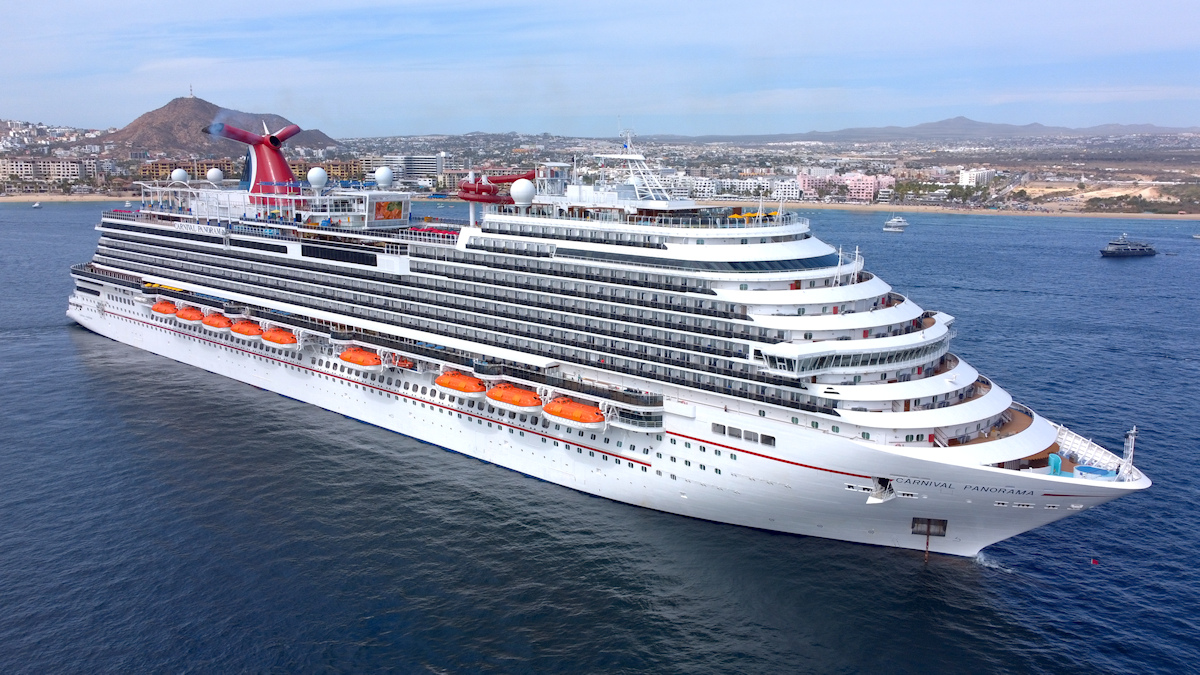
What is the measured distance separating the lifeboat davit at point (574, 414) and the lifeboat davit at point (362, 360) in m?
11.3

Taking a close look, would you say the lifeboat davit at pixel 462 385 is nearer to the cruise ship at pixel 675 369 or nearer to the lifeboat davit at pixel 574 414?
the cruise ship at pixel 675 369

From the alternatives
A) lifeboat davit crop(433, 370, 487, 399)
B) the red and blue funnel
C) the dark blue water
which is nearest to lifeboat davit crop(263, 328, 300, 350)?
the dark blue water

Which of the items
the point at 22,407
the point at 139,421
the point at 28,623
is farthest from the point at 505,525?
the point at 22,407

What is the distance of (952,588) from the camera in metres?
26.8

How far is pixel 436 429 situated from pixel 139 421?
56.1ft

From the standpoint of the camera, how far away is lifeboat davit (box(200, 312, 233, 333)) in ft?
153

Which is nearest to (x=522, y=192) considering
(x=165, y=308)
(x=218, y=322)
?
(x=218, y=322)

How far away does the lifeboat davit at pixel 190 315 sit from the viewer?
1924 inches

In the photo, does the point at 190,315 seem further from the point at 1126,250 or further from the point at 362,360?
the point at 1126,250

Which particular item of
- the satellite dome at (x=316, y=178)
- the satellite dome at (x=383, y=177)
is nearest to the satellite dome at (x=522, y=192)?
the satellite dome at (x=383, y=177)

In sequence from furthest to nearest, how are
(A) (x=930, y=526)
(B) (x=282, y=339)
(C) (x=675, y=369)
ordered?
(B) (x=282, y=339), (C) (x=675, y=369), (A) (x=930, y=526)

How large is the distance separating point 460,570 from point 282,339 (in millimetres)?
20786

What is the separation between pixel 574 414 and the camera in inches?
1226

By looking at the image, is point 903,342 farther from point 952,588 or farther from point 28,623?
point 28,623
